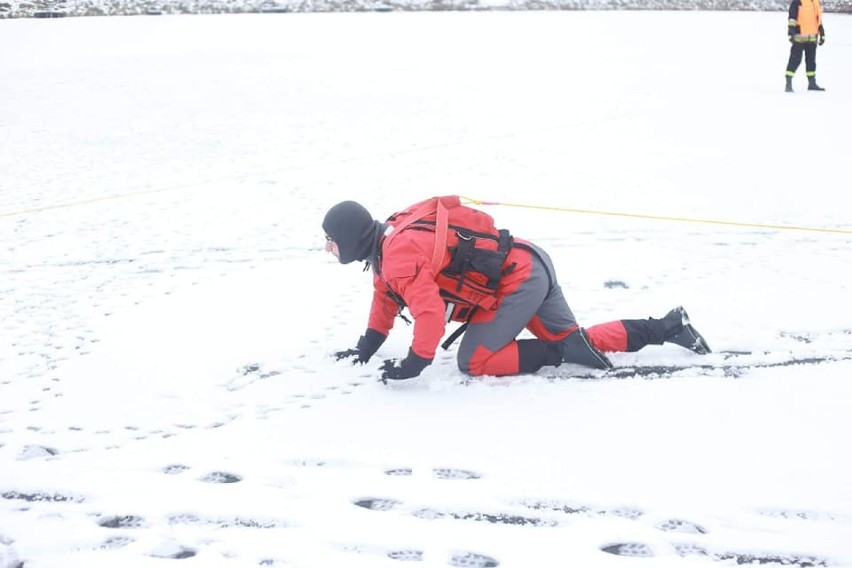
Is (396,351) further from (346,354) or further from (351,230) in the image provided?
(351,230)

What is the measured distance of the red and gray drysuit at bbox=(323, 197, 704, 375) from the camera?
314 cm

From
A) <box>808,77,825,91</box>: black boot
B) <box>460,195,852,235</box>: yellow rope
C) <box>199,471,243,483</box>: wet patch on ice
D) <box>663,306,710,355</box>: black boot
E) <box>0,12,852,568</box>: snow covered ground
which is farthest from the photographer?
<box>808,77,825,91</box>: black boot

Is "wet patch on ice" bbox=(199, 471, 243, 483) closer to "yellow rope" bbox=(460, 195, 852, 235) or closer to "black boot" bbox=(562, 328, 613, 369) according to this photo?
"black boot" bbox=(562, 328, 613, 369)

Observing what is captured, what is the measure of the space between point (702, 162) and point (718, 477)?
573 centimetres

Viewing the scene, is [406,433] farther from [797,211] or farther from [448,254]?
[797,211]

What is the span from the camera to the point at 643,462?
110 inches

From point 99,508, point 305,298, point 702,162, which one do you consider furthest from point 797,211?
point 99,508

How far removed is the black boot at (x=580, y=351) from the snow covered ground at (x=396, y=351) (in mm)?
109

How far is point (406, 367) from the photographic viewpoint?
325 cm

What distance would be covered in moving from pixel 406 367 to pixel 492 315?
470mm

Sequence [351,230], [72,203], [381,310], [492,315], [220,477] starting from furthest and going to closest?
[72,203]
[381,310]
[492,315]
[351,230]
[220,477]

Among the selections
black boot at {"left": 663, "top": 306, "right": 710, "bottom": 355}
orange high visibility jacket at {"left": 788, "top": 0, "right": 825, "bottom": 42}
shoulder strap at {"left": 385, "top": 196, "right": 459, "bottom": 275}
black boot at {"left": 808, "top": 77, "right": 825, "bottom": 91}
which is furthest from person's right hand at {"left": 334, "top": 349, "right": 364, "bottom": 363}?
black boot at {"left": 808, "top": 77, "right": 825, "bottom": 91}

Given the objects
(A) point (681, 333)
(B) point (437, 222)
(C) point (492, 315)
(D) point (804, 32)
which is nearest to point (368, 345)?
(C) point (492, 315)

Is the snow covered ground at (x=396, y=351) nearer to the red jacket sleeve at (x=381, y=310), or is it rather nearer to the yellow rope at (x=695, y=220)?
the yellow rope at (x=695, y=220)
